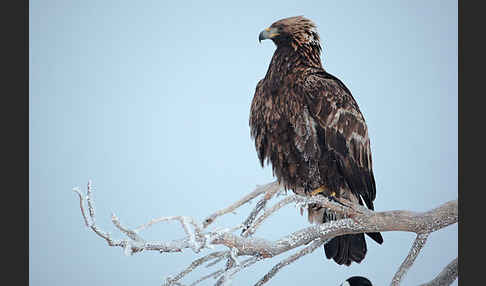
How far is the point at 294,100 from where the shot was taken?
2.02 meters

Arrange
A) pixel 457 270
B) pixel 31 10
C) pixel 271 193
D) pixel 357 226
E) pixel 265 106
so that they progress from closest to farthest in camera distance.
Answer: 1. pixel 357 226
2. pixel 457 270
3. pixel 265 106
4. pixel 271 193
5. pixel 31 10

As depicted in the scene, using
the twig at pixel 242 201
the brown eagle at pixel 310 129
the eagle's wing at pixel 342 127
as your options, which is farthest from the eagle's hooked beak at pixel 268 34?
the twig at pixel 242 201

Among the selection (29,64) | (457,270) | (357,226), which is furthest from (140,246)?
(29,64)

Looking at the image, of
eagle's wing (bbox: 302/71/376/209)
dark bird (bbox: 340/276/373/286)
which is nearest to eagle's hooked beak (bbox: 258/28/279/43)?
eagle's wing (bbox: 302/71/376/209)

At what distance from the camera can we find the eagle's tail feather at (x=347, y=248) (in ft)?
7.10

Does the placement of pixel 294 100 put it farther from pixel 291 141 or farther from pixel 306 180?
pixel 306 180

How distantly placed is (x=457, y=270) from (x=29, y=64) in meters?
2.36

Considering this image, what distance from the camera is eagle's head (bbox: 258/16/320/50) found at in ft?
7.06

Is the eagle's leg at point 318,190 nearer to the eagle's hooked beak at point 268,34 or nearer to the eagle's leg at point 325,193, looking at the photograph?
the eagle's leg at point 325,193

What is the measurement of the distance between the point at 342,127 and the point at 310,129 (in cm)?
14

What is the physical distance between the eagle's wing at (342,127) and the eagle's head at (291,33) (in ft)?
0.66

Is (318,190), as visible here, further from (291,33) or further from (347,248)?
(291,33)

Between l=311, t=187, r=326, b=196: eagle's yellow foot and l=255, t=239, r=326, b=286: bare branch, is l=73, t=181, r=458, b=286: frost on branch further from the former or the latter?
l=311, t=187, r=326, b=196: eagle's yellow foot

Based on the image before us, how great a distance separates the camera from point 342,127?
2018mm
